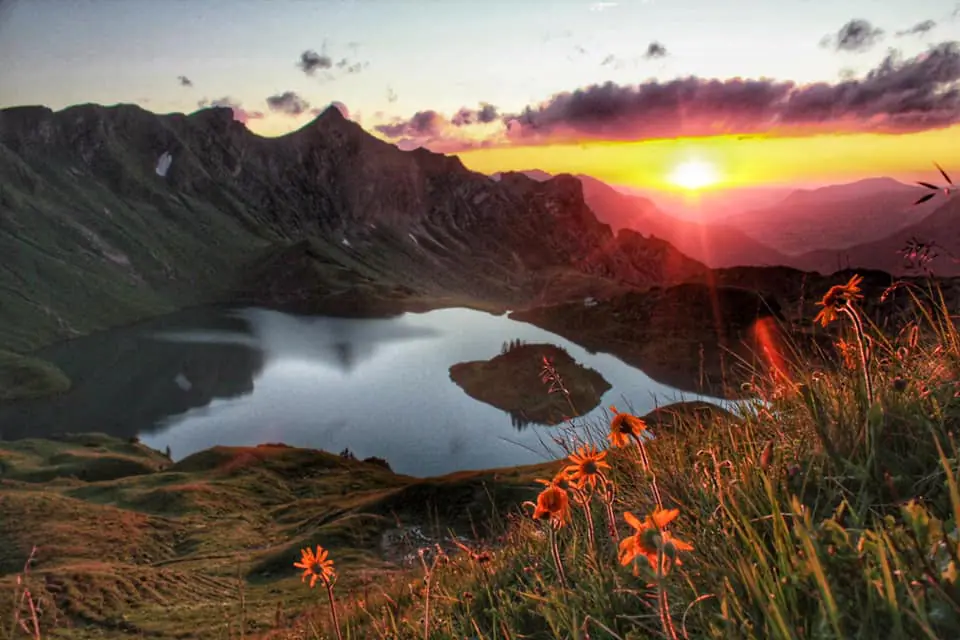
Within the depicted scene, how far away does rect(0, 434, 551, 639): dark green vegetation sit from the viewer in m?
30.7

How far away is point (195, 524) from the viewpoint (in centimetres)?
5634

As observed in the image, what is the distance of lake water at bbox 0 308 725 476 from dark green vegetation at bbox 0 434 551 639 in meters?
21.1

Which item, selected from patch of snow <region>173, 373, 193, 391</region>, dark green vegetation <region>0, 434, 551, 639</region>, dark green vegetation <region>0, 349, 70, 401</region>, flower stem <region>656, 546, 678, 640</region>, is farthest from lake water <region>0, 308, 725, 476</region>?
flower stem <region>656, 546, 678, 640</region>

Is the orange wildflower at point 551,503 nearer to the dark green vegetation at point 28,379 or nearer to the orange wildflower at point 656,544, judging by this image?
the orange wildflower at point 656,544

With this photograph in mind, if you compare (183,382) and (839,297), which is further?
(183,382)

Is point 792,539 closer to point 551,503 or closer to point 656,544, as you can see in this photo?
point 656,544

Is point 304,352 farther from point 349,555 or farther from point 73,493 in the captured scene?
point 349,555

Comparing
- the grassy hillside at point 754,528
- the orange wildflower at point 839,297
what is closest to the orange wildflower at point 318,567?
the grassy hillside at point 754,528

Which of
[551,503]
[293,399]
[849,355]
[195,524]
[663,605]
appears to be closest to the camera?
[663,605]

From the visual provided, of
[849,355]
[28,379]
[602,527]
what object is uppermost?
[849,355]

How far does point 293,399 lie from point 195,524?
8198cm

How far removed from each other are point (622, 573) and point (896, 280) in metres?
2.91

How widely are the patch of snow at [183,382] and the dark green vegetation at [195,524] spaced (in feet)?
171

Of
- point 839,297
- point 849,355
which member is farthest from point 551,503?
point 849,355
